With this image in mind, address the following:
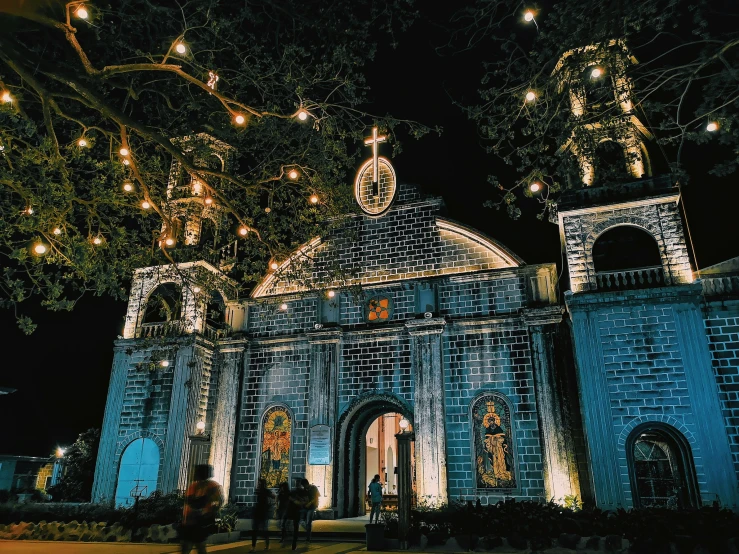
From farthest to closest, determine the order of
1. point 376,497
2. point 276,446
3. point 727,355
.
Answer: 1. point 276,446
2. point 376,497
3. point 727,355

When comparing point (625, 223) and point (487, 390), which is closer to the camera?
point (625, 223)

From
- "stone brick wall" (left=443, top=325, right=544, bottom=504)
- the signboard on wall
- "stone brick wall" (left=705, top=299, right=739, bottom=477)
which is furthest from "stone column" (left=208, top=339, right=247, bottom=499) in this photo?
"stone brick wall" (left=705, top=299, right=739, bottom=477)

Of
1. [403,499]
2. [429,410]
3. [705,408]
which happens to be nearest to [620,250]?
[705,408]

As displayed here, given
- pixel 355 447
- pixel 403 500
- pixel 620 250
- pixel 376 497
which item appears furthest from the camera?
pixel 355 447

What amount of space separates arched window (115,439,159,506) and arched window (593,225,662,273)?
48.9 feet

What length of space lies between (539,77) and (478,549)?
8.51 meters

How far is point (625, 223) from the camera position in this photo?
48.7 ft

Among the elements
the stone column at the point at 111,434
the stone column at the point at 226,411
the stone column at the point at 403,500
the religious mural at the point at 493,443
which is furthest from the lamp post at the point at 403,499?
the stone column at the point at 111,434

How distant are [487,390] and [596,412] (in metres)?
3.17

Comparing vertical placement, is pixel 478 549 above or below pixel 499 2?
below

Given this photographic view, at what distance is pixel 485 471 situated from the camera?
1486 cm

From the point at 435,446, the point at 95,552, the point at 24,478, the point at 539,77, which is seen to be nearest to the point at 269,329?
the point at 435,446

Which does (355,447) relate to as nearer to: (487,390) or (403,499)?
(487,390)

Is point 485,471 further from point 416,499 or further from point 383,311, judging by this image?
point 383,311
